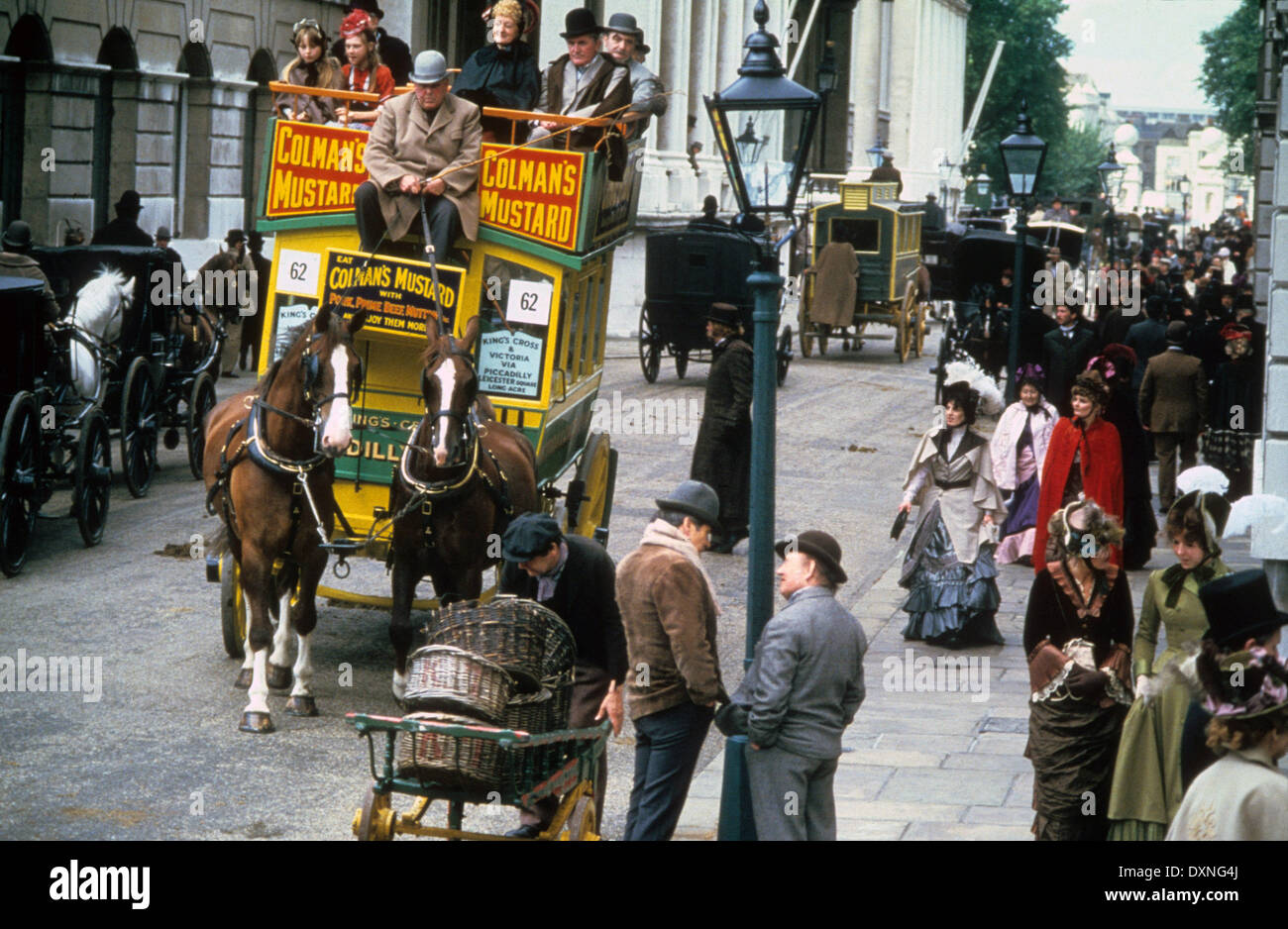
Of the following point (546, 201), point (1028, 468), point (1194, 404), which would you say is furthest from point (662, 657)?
point (1194, 404)

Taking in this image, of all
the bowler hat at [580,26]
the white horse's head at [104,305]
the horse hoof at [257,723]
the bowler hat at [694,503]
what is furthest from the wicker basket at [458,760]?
the white horse's head at [104,305]

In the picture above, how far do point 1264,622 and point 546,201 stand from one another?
19.1 ft

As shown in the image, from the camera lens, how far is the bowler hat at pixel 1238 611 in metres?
6.23

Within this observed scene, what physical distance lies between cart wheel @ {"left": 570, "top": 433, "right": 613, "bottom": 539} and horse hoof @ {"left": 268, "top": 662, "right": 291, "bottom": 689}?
263cm

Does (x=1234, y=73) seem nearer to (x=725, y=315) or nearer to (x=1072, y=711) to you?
(x=725, y=315)

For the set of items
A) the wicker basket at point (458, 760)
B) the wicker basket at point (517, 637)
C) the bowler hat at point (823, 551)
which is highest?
the bowler hat at point (823, 551)

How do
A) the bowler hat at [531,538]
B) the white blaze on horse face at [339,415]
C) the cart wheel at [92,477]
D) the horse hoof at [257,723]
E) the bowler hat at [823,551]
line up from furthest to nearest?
1. the cart wheel at [92,477]
2. the horse hoof at [257,723]
3. the white blaze on horse face at [339,415]
4. the bowler hat at [531,538]
5. the bowler hat at [823,551]

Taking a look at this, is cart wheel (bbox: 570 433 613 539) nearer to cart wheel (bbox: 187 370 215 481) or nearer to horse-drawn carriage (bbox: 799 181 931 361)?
cart wheel (bbox: 187 370 215 481)

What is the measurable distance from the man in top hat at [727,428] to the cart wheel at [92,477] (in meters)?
4.75

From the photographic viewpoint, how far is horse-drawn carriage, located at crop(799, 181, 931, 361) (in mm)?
31766

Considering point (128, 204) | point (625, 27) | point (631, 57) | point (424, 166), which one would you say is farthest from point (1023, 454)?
point (128, 204)

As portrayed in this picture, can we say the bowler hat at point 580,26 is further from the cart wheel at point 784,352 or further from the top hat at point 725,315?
the cart wheel at point 784,352

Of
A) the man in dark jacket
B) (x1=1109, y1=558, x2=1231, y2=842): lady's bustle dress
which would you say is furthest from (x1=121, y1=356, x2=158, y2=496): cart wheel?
(x1=1109, y1=558, x2=1231, y2=842): lady's bustle dress

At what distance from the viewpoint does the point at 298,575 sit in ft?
34.1
